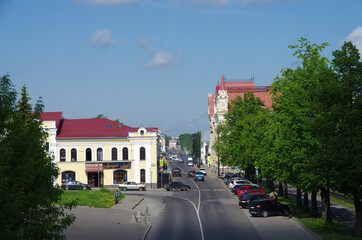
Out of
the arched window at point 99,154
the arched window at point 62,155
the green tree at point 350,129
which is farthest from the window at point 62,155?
the green tree at point 350,129

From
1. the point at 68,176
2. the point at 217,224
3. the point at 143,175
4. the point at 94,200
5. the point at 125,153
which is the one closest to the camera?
the point at 217,224

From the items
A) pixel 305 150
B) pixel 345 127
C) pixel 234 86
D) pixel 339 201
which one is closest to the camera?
pixel 345 127

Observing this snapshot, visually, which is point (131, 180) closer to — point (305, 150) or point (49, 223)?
point (305, 150)

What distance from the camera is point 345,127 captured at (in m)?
29.0

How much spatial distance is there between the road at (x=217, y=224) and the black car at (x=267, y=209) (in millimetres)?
474

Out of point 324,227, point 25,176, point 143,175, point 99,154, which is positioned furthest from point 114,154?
point 25,176

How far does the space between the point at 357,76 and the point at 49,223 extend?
66.3ft

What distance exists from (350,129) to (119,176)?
51389 mm

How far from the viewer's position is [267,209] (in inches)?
1567

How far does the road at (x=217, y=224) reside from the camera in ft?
102

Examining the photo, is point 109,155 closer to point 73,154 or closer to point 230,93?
point 73,154

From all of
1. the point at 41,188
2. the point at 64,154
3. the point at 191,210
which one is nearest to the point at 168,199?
the point at 191,210

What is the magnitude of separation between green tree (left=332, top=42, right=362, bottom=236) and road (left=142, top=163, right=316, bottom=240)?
424 cm

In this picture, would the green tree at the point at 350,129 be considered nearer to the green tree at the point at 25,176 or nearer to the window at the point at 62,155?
the green tree at the point at 25,176
